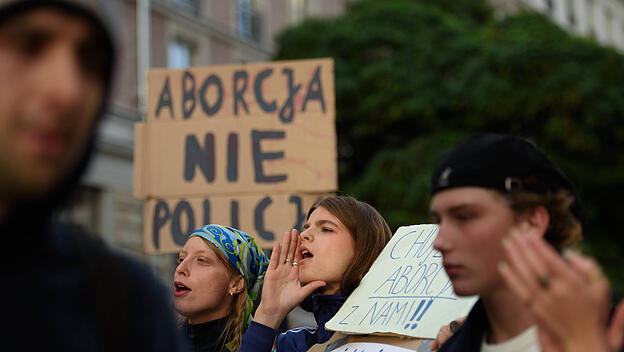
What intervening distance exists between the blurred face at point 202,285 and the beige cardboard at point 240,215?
5.28 feet

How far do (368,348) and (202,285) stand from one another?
84 cm

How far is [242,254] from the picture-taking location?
319 cm

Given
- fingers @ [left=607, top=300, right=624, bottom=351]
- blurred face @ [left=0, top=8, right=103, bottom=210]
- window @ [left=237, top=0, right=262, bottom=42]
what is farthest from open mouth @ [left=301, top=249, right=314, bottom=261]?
window @ [left=237, top=0, right=262, bottom=42]

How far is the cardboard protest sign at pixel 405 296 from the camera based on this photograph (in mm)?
2391

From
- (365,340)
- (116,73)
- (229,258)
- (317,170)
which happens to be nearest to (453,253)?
(116,73)

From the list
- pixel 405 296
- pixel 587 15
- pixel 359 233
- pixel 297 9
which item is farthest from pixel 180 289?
pixel 587 15

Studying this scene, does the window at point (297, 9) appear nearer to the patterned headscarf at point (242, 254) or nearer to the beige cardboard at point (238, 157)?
the beige cardboard at point (238, 157)

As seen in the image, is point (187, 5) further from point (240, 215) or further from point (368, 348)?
point (368, 348)

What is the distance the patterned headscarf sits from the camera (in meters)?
3.13

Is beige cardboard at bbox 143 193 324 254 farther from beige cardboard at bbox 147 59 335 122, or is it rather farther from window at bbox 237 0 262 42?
window at bbox 237 0 262 42

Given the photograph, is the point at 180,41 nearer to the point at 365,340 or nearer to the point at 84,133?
the point at 365,340

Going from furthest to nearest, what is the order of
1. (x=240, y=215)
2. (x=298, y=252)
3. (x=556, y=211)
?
(x=240, y=215) < (x=298, y=252) < (x=556, y=211)

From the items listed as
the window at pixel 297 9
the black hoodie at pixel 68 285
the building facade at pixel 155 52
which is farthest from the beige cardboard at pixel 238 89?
the window at pixel 297 9

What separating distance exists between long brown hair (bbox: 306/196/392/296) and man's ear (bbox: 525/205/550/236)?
1271 mm
